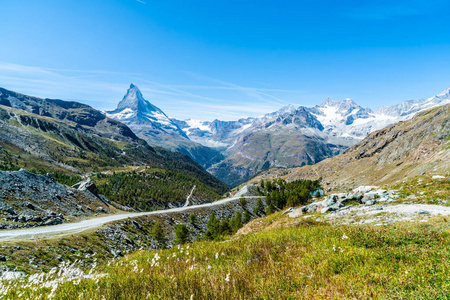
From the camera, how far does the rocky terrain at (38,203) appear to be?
40.4m

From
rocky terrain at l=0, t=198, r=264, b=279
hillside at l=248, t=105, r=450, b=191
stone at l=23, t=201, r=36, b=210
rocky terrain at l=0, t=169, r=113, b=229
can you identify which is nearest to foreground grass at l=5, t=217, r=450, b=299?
rocky terrain at l=0, t=198, r=264, b=279

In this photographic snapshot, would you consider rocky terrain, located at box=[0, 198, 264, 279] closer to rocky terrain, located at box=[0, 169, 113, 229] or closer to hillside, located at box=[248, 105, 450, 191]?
rocky terrain, located at box=[0, 169, 113, 229]

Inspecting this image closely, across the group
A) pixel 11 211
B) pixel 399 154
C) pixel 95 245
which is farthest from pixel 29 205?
pixel 399 154

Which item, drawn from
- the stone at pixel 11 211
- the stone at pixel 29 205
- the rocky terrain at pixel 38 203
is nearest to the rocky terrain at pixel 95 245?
the rocky terrain at pixel 38 203

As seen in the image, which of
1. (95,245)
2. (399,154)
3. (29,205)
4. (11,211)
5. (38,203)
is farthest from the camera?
(399,154)

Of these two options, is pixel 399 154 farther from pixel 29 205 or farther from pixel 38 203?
pixel 29 205

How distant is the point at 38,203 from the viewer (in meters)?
50.0

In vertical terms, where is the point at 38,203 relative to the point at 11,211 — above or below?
below

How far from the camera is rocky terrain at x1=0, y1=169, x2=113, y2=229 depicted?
133 ft

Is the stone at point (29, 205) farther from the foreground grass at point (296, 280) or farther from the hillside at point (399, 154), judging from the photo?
the hillside at point (399, 154)

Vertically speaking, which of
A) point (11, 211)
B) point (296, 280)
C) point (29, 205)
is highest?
point (296, 280)

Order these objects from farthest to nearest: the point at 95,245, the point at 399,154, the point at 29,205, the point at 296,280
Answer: the point at 399,154, the point at 29,205, the point at 95,245, the point at 296,280

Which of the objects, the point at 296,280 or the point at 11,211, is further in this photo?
the point at 11,211

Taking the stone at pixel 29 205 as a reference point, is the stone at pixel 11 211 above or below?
above
